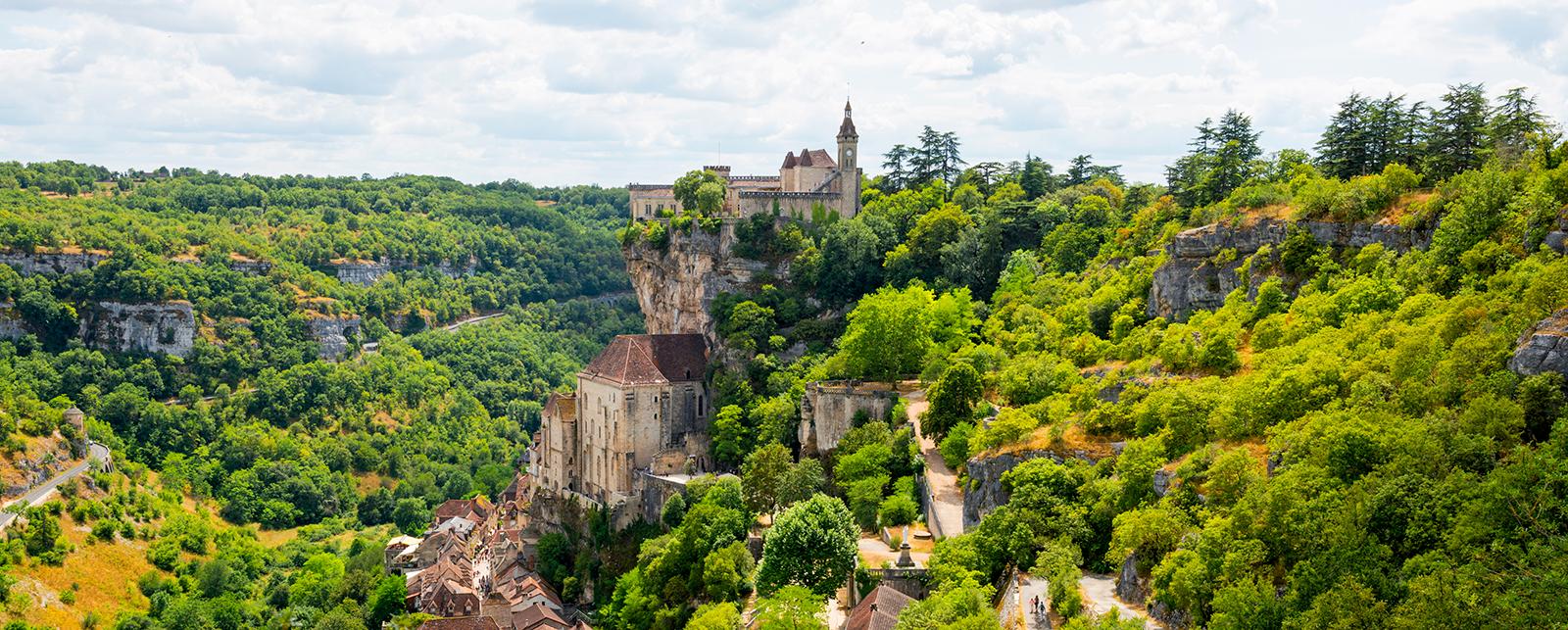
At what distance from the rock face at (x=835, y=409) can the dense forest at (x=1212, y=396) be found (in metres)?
0.97

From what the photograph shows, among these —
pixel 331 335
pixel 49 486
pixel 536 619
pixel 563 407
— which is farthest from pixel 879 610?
pixel 331 335

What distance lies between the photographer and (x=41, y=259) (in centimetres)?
13400

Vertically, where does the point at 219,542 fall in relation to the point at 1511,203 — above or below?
below

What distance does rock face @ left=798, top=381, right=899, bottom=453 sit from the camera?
2488 inches

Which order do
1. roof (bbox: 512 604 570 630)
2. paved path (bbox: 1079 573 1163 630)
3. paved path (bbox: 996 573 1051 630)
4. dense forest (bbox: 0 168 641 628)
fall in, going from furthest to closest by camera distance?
1. dense forest (bbox: 0 168 641 628)
2. roof (bbox: 512 604 570 630)
3. paved path (bbox: 996 573 1051 630)
4. paved path (bbox: 1079 573 1163 630)

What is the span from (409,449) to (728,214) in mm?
54623

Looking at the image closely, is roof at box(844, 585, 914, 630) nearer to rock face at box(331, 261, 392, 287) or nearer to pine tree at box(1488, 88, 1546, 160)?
pine tree at box(1488, 88, 1546, 160)

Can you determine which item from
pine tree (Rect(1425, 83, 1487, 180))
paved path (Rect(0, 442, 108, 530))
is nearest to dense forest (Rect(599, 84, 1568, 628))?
pine tree (Rect(1425, 83, 1487, 180))

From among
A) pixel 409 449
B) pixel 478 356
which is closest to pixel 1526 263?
pixel 409 449

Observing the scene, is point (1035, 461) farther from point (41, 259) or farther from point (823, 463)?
point (41, 259)

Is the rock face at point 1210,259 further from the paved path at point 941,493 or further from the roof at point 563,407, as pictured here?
the roof at point 563,407

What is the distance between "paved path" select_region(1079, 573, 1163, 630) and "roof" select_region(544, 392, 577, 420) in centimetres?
3908

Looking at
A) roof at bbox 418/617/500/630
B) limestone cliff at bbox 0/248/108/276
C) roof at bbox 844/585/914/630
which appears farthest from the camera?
limestone cliff at bbox 0/248/108/276

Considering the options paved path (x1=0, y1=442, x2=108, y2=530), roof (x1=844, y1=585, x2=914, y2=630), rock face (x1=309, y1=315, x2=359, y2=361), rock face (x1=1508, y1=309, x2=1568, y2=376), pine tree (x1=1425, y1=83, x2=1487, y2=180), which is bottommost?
paved path (x1=0, y1=442, x2=108, y2=530)
